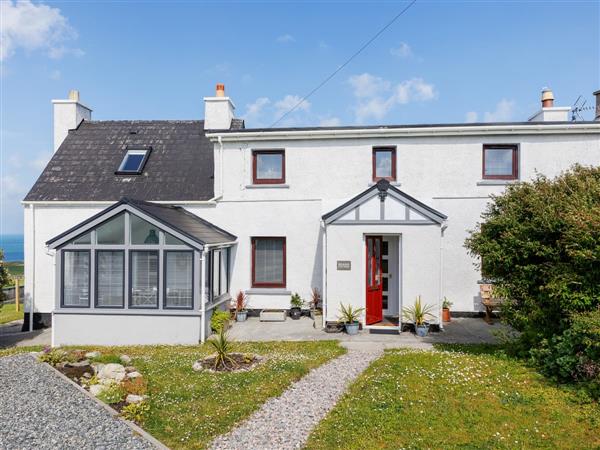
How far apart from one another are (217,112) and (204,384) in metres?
12.6

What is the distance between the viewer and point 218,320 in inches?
461

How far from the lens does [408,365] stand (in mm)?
8016

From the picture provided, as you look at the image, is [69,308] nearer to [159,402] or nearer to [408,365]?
[159,402]

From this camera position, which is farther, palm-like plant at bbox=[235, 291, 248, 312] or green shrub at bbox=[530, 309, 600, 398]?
palm-like plant at bbox=[235, 291, 248, 312]

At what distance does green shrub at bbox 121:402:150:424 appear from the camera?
593 centimetres

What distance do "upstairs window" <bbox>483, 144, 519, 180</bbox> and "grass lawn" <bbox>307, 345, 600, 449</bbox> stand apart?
797 centimetres

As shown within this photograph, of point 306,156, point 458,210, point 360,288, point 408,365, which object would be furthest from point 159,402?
point 458,210

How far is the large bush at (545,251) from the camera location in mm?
6797

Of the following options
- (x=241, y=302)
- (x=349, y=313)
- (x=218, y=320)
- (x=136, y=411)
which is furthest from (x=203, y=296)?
(x=136, y=411)

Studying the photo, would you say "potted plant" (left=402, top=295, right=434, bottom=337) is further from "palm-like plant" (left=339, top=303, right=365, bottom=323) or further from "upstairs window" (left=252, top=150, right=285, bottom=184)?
"upstairs window" (left=252, top=150, right=285, bottom=184)

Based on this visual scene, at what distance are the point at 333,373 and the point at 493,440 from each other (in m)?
→ 3.36

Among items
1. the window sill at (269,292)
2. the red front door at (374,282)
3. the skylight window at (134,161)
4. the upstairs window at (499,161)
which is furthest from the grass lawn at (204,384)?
the upstairs window at (499,161)

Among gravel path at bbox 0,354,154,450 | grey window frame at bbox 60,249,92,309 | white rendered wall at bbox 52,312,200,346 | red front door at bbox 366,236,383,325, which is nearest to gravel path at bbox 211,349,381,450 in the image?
gravel path at bbox 0,354,154,450

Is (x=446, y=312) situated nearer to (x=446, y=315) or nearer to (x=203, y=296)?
(x=446, y=315)
